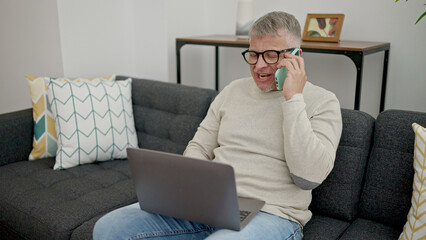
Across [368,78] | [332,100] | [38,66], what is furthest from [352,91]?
[38,66]

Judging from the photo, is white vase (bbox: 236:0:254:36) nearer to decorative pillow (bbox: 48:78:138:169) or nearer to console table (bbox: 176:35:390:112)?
console table (bbox: 176:35:390:112)

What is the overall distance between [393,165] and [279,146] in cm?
41

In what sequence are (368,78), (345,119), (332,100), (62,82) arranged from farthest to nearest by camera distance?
(368,78)
(62,82)
(345,119)
(332,100)

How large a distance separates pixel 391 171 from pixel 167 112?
1170 mm

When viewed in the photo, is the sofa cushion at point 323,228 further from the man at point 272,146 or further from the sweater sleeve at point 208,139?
the sweater sleeve at point 208,139

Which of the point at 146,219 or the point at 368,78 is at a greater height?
the point at 368,78

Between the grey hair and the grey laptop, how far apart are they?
58 centimetres

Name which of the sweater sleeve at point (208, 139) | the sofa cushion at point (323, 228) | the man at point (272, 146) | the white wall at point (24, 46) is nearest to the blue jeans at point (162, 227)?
the man at point (272, 146)

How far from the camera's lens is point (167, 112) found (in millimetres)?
2322

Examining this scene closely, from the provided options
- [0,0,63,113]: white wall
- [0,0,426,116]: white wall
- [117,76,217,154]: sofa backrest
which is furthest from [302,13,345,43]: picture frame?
[0,0,63,113]: white wall

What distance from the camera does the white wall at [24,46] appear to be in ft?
9.25

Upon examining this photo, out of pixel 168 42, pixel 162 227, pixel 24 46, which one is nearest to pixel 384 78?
pixel 168 42

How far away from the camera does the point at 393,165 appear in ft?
5.08

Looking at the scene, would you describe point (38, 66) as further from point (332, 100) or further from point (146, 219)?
point (332, 100)
